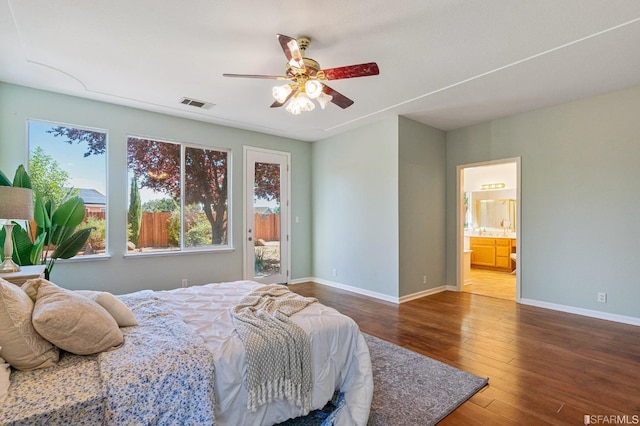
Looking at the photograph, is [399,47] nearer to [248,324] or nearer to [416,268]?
[248,324]

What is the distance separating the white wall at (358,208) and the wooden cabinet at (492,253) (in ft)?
13.3

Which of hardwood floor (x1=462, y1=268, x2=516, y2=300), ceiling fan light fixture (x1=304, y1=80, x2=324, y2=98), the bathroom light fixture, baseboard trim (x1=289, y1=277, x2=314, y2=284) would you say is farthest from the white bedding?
the bathroom light fixture

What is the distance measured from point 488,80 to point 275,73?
2.37 m

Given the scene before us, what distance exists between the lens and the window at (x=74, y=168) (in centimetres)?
371

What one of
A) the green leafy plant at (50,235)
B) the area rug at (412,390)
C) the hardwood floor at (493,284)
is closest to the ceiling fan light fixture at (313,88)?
the area rug at (412,390)

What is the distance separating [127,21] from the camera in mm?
2414

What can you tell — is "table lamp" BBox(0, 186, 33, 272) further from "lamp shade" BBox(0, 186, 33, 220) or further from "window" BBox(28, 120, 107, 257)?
"window" BBox(28, 120, 107, 257)

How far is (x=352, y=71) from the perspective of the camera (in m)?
2.41

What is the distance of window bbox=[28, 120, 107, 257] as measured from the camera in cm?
371

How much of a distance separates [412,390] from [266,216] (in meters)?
3.93

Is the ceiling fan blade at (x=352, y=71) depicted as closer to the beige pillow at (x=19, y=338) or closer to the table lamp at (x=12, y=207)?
the beige pillow at (x=19, y=338)

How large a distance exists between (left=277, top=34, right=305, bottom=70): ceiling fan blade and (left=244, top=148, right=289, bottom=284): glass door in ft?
10.1

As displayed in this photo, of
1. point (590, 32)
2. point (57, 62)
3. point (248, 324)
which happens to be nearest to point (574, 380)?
point (248, 324)

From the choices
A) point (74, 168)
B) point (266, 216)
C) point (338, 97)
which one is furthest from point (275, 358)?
point (266, 216)
